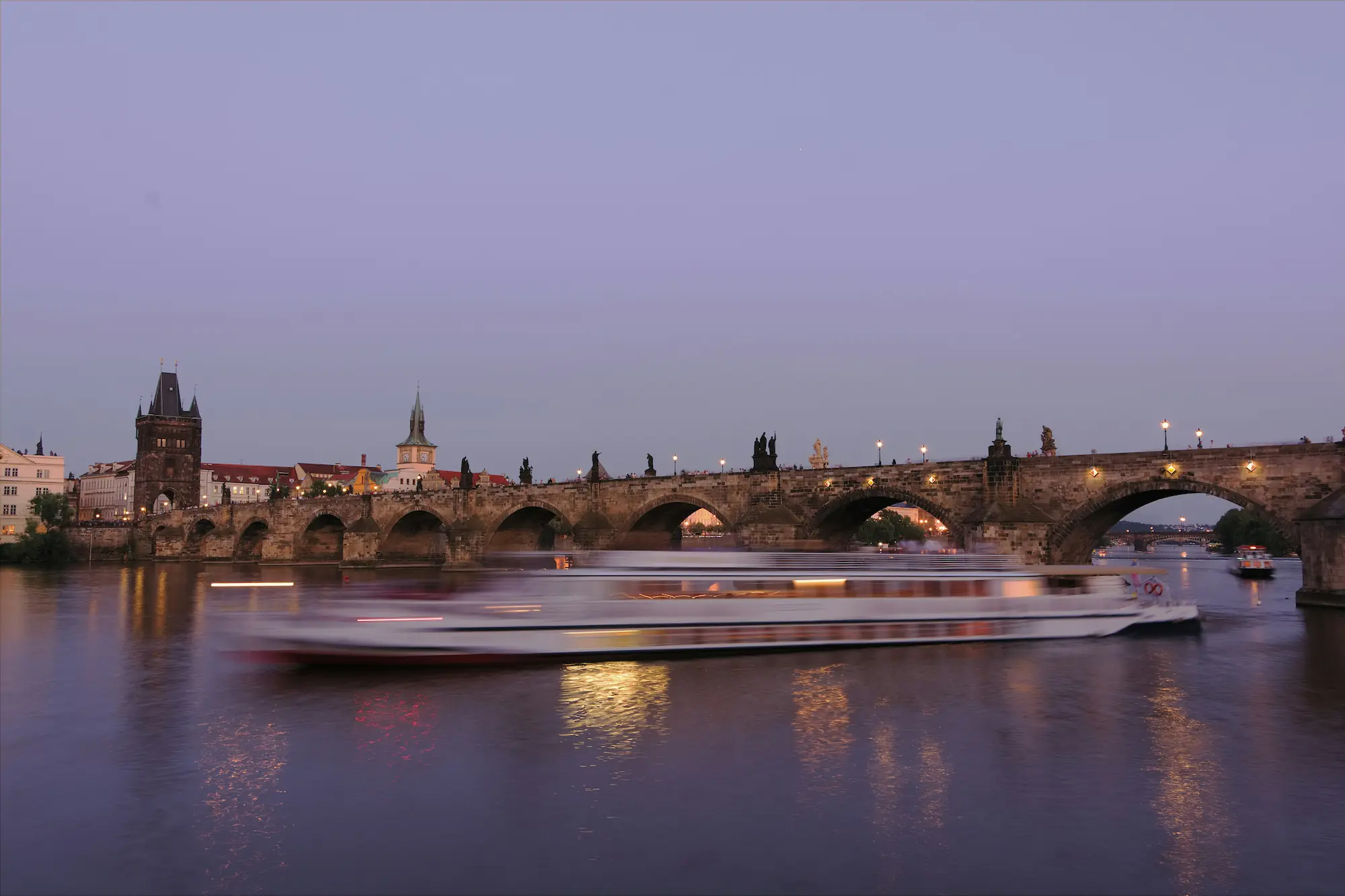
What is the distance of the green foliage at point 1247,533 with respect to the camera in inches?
3932

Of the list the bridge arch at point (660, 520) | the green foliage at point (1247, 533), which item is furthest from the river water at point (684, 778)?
the green foliage at point (1247, 533)

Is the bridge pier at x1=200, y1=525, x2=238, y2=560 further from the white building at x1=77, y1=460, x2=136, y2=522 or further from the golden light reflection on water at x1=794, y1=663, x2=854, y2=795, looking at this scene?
the golden light reflection on water at x1=794, y1=663, x2=854, y2=795

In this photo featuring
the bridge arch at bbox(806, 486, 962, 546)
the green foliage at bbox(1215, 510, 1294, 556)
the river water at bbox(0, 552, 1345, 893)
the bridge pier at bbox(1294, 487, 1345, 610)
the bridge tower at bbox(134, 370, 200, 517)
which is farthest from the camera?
the bridge tower at bbox(134, 370, 200, 517)

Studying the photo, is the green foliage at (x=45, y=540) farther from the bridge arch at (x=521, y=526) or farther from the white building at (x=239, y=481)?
the white building at (x=239, y=481)

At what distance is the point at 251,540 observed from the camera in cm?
10688

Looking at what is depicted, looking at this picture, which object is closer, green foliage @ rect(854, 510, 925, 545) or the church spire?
green foliage @ rect(854, 510, 925, 545)

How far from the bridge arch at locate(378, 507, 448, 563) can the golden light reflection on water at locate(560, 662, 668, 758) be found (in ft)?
196

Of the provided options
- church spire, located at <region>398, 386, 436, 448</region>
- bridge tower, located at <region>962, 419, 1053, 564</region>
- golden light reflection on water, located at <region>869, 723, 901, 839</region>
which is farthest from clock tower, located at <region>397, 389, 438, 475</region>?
golden light reflection on water, located at <region>869, 723, 901, 839</region>

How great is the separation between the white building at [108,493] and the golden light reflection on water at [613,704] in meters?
153

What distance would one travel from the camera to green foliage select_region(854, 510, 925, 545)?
400ft

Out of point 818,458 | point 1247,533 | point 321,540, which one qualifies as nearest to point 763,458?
point 818,458

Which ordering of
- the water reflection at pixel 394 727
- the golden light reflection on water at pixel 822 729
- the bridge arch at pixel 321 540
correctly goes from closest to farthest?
the golden light reflection on water at pixel 822 729
the water reflection at pixel 394 727
the bridge arch at pixel 321 540

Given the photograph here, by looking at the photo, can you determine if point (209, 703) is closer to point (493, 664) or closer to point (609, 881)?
Answer: point (493, 664)

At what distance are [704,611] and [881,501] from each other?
24.6m
